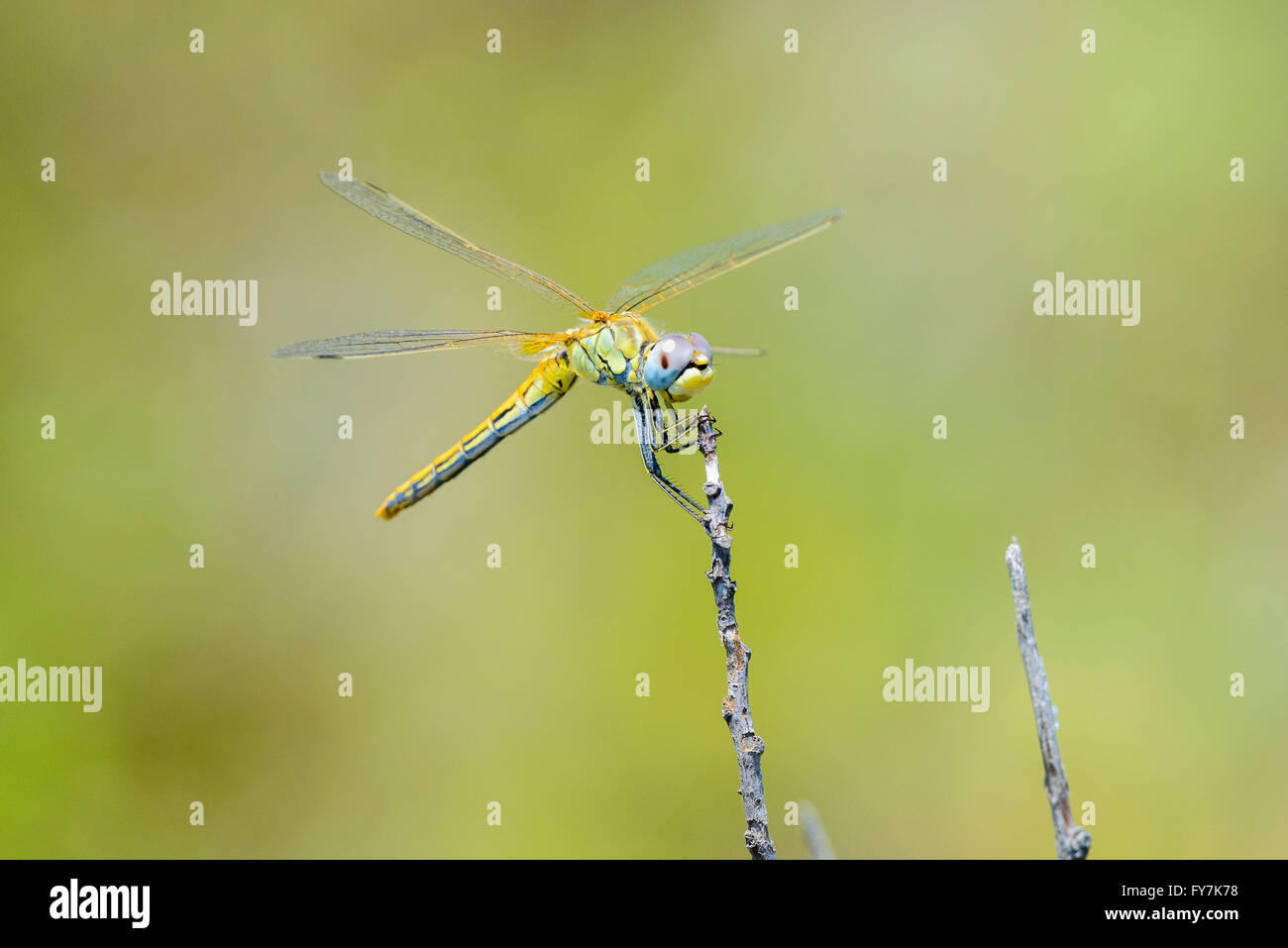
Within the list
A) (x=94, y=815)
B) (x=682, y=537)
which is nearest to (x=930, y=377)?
(x=682, y=537)

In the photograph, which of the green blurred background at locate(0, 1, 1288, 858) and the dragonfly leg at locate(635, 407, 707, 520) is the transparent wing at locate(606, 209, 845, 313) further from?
the green blurred background at locate(0, 1, 1288, 858)

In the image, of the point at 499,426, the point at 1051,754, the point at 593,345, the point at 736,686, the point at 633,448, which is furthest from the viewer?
the point at 633,448

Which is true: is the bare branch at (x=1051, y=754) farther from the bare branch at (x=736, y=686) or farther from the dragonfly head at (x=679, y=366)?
the dragonfly head at (x=679, y=366)

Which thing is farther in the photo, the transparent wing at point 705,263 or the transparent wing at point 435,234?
the transparent wing at point 435,234

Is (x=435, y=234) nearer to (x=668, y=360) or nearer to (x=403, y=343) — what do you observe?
(x=403, y=343)

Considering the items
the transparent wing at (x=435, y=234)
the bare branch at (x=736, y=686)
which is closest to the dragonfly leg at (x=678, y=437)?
the transparent wing at (x=435, y=234)

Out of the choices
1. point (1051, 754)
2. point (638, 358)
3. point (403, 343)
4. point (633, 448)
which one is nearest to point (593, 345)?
point (638, 358)

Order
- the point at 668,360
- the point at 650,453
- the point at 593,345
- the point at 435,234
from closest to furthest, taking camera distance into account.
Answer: the point at 668,360 → the point at 650,453 → the point at 593,345 → the point at 435,234
